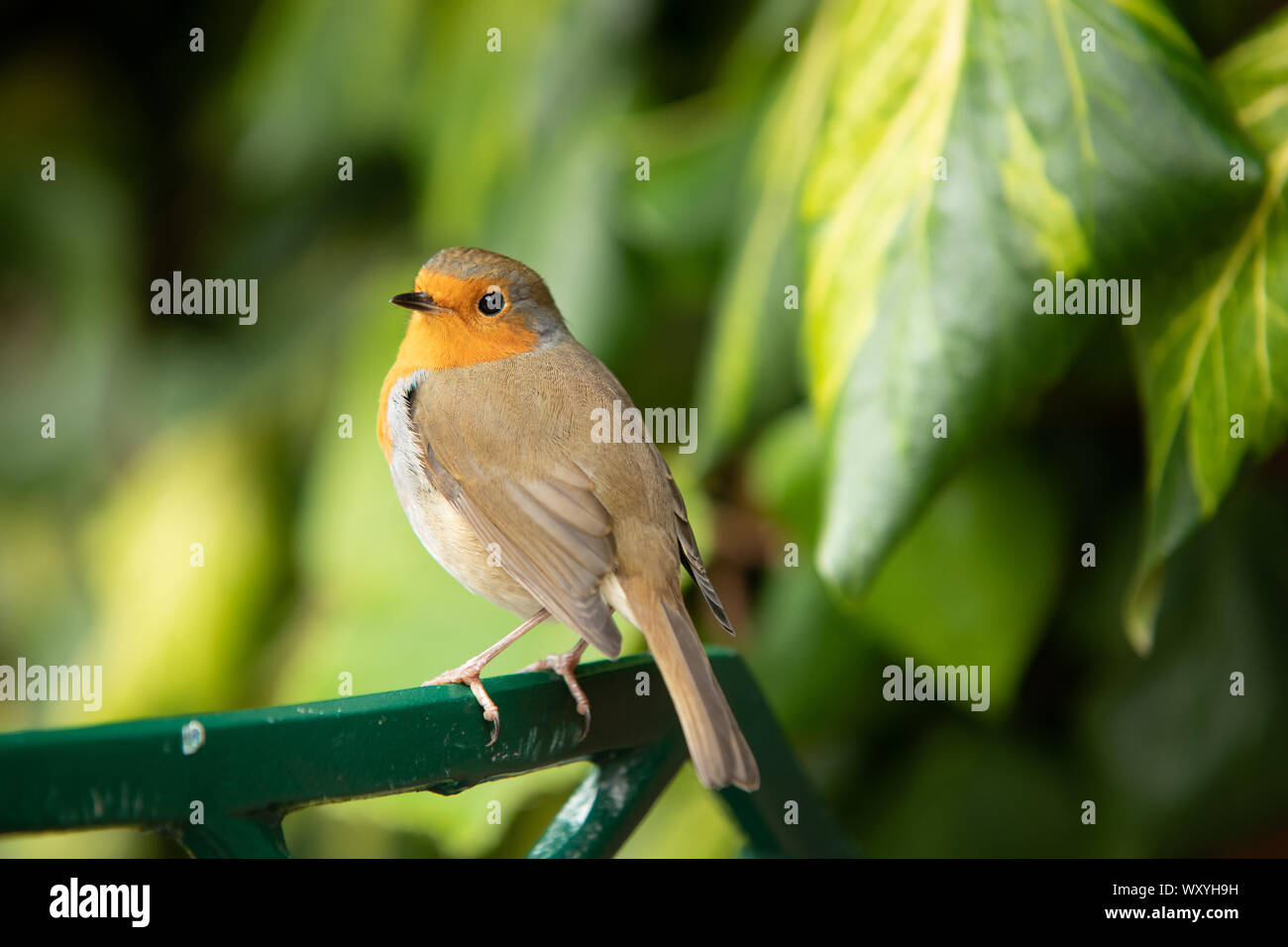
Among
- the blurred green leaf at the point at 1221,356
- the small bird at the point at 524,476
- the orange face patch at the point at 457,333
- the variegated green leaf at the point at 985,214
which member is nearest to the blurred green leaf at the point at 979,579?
the blurred green leaf at the point at 1221,356

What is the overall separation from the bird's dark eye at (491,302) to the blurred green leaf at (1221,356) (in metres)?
0.87

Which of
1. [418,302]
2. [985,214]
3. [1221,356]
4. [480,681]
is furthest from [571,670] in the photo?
[1221,356]

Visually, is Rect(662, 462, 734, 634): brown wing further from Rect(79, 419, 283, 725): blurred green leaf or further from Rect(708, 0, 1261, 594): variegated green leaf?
Rect(79, 419, 283, 725): blurred green leaf

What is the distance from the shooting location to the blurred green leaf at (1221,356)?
1.66 metres

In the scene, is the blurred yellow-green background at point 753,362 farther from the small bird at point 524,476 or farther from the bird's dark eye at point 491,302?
the bird's dark eye at point 491,302

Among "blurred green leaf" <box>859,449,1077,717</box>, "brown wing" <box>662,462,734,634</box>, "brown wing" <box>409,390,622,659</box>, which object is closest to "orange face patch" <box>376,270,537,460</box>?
"brown wing" <box>409,390,622,659</box>

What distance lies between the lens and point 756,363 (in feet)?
7.11

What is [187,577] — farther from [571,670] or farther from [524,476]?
[571,670]

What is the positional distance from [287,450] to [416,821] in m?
1.33

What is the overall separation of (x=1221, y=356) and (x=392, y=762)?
1.19 m

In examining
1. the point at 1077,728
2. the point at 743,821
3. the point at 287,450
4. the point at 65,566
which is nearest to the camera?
the point at 743,821

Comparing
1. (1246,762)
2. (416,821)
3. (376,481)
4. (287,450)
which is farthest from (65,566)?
(1246,762)

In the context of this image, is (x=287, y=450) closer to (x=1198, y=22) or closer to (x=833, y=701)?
(x=833, y=701)

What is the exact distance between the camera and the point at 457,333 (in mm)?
1669
